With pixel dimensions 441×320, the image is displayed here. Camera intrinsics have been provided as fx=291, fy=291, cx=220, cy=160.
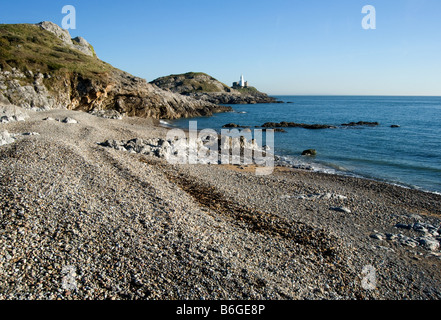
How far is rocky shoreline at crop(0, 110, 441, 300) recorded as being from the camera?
28.2 feet

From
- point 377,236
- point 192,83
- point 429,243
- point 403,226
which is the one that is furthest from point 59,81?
point 192,83

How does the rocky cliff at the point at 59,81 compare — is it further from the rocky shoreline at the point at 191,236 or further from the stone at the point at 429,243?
the stone at the point at 429,243

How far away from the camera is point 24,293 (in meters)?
7.48

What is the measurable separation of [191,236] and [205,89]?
524 feet

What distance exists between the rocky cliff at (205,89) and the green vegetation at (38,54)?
→ 261ft

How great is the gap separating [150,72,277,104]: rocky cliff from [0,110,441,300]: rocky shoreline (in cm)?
12631

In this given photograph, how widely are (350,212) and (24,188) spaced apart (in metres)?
16.8

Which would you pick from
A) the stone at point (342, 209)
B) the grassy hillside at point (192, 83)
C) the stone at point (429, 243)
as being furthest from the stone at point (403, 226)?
the grassy hillside at point (192, 83)

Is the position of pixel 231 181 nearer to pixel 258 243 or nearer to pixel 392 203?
pixel 258 243

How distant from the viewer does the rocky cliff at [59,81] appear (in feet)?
152

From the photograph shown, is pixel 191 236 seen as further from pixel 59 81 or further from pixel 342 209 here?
pixel 59 81

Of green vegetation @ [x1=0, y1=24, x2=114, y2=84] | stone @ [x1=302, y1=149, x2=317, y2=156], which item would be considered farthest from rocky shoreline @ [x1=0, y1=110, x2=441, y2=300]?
green vegetation @ [x1=0, y1=24, x2=114, y2=84]

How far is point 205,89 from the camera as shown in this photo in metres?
165

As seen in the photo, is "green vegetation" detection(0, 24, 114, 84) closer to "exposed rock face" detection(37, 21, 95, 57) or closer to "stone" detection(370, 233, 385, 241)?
"exposed rock face" detection(37, 21, 95, 57)
